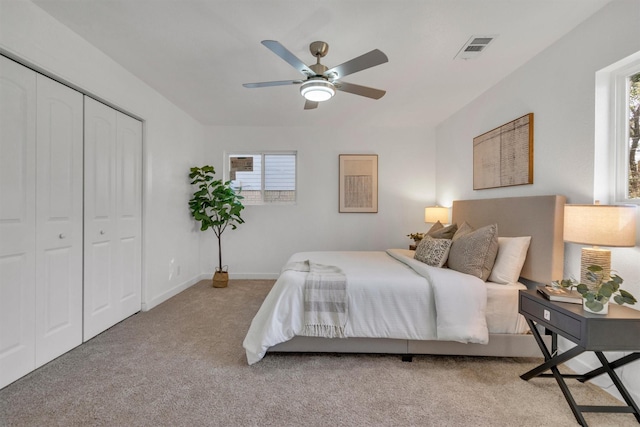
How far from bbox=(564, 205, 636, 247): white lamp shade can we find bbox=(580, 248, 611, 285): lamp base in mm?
145

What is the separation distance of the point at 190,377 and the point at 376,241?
331cm

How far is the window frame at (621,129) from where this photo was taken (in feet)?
5.96

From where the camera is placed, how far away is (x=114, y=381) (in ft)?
6.03

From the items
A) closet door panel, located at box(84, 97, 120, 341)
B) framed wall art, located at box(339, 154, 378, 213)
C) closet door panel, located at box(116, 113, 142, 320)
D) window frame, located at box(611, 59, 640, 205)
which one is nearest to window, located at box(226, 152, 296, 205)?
framed wall art, located at box(339, 154, 378, 213)

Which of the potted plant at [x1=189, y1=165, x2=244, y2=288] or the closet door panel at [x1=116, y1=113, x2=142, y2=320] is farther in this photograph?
the potted plant at [x1=189, y1=165, x2=244, y2=288]

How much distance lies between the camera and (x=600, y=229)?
157 centimetres

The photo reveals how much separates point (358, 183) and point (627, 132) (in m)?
3.04

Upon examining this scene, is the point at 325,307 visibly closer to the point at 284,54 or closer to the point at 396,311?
the point at 396,311

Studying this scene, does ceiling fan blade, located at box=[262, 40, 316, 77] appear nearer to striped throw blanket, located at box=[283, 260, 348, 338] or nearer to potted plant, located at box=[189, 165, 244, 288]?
striped throw blanket, located at box=[283, 260, 348, 338]

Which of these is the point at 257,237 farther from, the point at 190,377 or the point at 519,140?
the point at 519,140

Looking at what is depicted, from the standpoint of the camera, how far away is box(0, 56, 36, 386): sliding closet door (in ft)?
5.66

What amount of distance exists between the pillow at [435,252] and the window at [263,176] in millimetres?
2502

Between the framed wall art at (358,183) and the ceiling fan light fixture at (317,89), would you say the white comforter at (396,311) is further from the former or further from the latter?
the framed wall art at (358,183)

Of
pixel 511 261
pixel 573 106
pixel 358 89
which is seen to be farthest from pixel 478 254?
pixel 358 89
